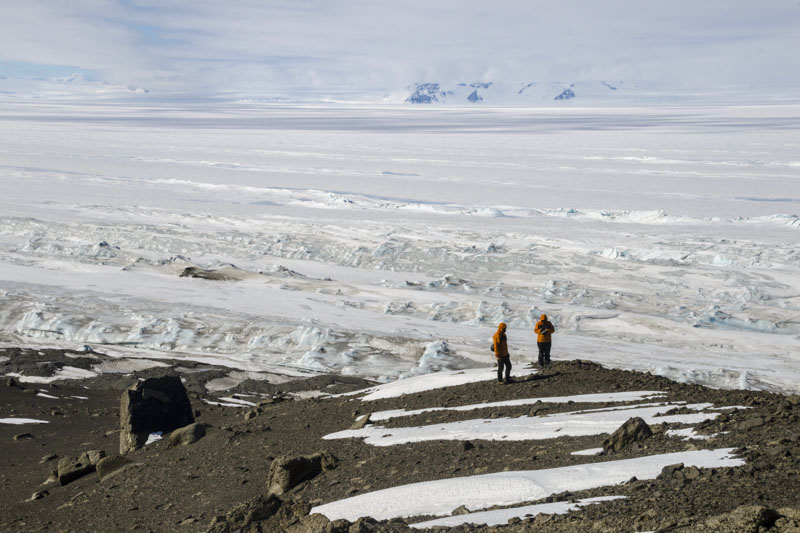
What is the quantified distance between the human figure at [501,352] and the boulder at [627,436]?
9.24ft

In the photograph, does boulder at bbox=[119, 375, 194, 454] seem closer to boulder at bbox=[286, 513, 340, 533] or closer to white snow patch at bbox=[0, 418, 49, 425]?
white snow patch at bbox=[0, 418, 49, 425]

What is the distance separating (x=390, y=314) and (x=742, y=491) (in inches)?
491

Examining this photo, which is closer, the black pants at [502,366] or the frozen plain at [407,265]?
the black pants at [502,366]

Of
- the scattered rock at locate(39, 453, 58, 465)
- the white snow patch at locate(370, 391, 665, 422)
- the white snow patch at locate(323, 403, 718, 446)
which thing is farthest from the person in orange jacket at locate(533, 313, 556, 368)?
the scattered rock at locate(39, 453, 58, 465)

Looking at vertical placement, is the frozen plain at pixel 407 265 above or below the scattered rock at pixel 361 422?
above

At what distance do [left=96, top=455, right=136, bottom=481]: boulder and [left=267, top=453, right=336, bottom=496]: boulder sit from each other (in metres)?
2.20

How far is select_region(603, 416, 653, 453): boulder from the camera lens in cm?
721

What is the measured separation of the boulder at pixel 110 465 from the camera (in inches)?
346

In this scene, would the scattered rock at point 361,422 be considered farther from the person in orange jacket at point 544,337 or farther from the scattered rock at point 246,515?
the scattered rock at point 246,515

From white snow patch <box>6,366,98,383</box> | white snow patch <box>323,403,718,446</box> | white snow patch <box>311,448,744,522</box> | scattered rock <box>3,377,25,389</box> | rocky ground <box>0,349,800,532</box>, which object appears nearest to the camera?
rocky ground <box>0,349,800,532</box>

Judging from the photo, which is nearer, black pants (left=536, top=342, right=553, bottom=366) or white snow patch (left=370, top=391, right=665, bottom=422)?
white snow patch (left=370, top=391, right=665, bottom=422)

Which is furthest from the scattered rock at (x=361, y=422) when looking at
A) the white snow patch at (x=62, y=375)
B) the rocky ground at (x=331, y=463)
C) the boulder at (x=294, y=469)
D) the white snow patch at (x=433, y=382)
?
the white snow patch at (x=62, y=375)

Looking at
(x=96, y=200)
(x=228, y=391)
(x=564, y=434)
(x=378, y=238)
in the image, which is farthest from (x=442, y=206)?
(x=564, y=434)

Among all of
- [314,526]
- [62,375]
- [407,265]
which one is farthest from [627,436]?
[407,265]
